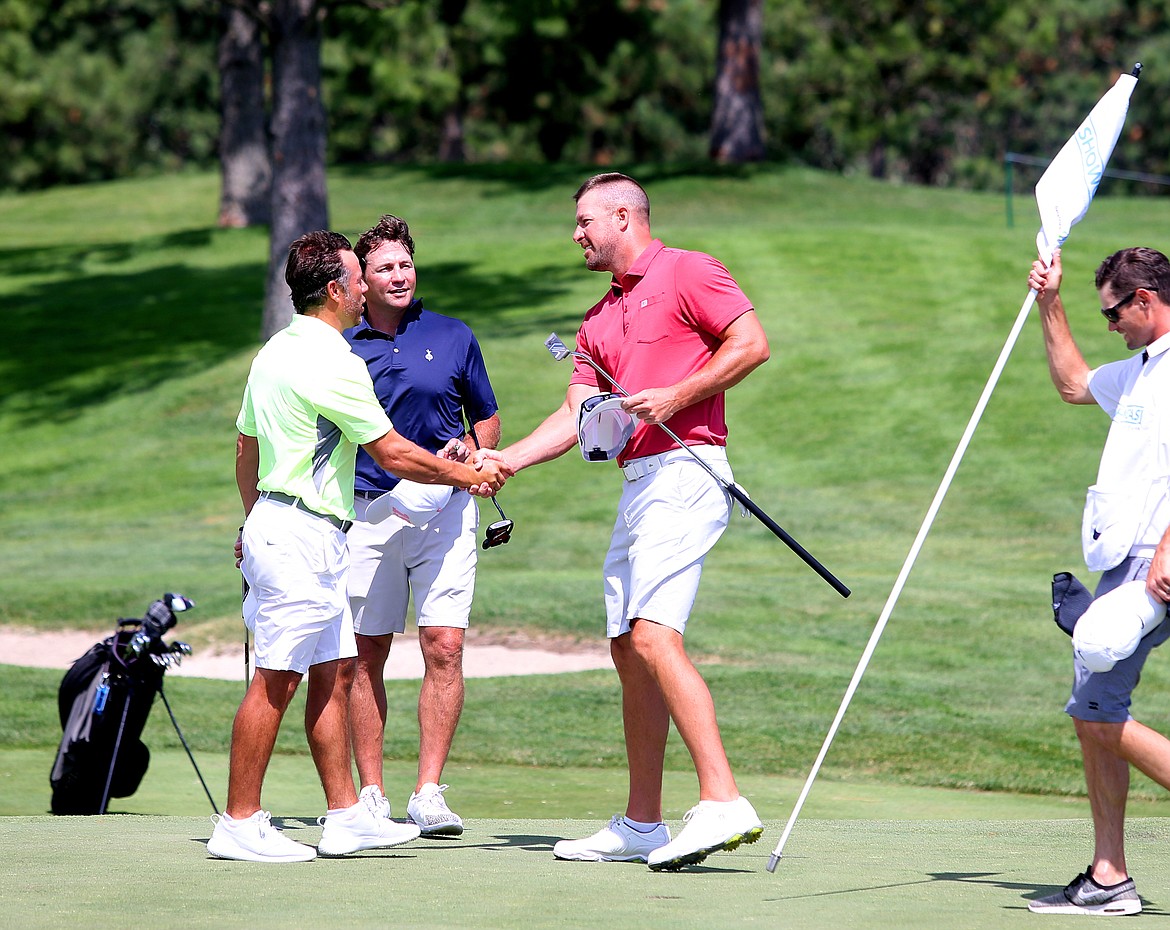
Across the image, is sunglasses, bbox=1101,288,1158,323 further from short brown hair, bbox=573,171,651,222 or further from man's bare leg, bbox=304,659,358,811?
man's bare leg, bbox=304,659,358,811

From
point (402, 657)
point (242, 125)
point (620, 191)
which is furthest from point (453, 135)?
point (620, 191)

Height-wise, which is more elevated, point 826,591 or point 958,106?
point 958,106

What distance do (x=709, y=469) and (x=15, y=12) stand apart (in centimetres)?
2394

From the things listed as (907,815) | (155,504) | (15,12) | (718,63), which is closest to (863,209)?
(718,63)

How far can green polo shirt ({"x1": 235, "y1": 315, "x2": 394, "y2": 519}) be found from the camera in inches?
214

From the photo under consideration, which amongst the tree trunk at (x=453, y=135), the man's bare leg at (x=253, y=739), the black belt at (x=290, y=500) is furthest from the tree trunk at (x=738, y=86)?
the man's bare leg at (x=253, y=739)

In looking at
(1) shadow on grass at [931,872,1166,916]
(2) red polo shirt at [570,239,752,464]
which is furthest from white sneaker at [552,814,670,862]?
(2) red polo shirt at [570,239,752,464]

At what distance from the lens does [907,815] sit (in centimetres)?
754

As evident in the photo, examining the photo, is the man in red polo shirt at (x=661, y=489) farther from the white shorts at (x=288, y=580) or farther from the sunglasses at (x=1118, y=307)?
the sunglasses at (x=1118, y=307)

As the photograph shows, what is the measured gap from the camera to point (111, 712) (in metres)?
7.39

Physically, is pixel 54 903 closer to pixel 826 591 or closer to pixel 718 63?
pixel 826 591

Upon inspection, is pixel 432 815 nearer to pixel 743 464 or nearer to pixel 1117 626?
pixel 1117 626

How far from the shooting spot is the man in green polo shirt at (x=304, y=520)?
545 centimetres

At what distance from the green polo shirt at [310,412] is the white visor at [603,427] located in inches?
26.2
